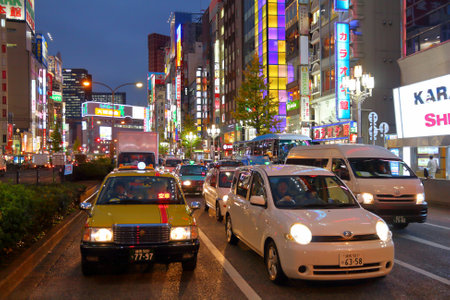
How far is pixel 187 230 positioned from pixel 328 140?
3363 centimetres

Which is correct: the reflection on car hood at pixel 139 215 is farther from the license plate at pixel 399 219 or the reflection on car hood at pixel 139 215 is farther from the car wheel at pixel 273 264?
the license plate at pixel 399 219

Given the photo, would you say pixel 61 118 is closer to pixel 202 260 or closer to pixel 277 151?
pixel 277 151

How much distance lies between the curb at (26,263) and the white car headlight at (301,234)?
13.0 ft

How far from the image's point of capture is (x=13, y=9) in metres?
107

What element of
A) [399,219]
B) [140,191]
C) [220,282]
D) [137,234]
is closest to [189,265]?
[220,282]

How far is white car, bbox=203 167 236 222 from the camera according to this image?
1218cm

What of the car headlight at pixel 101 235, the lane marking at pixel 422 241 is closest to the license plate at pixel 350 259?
the car headlight at pixel 101 235

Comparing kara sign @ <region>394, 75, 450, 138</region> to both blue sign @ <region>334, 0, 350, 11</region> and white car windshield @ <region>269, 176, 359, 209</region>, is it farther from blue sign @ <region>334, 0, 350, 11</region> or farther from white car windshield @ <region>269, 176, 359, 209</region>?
white car windshield @ <region>269, 176, 359, 209</region>

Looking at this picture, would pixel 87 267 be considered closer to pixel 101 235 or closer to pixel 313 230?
pixel 101 235

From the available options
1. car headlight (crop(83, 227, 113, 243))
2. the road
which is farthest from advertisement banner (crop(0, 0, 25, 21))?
car headlight (crop(83, 227, 113, 243))

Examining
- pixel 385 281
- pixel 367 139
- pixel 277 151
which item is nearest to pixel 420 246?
pixel 385 281

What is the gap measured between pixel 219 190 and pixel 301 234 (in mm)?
7232

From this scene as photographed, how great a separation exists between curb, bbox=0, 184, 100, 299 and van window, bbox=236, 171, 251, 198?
3960 mm

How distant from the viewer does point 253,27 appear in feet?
208
